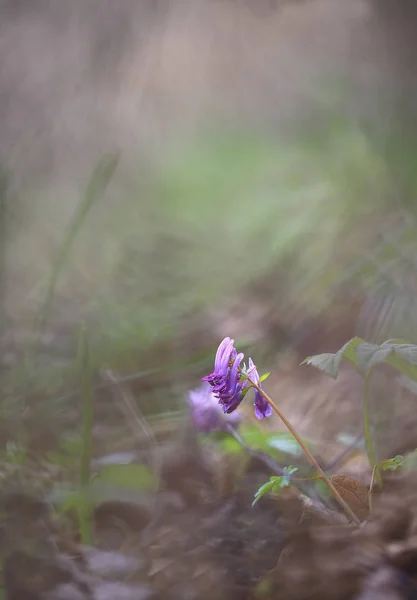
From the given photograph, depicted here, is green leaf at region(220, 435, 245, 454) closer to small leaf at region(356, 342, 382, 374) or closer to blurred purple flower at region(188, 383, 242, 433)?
blurred purple flower at region(188, 383, 242, 433)

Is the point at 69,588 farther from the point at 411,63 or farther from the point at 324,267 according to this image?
the point at 411,63

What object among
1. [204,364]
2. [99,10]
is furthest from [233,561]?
[99,10]

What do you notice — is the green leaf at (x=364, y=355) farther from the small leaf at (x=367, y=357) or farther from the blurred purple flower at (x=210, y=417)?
the blurred purple flower at (x=210, y=417)

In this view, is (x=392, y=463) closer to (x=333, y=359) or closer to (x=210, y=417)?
(x=333, y=359)

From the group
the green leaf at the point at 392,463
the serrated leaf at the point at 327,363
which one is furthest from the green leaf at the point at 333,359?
the green leaf at the point at 392,463

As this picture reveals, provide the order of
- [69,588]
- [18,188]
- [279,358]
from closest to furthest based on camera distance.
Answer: [69,588] < [279,358] < [18,188]

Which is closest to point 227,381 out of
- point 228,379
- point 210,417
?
point 228,379
